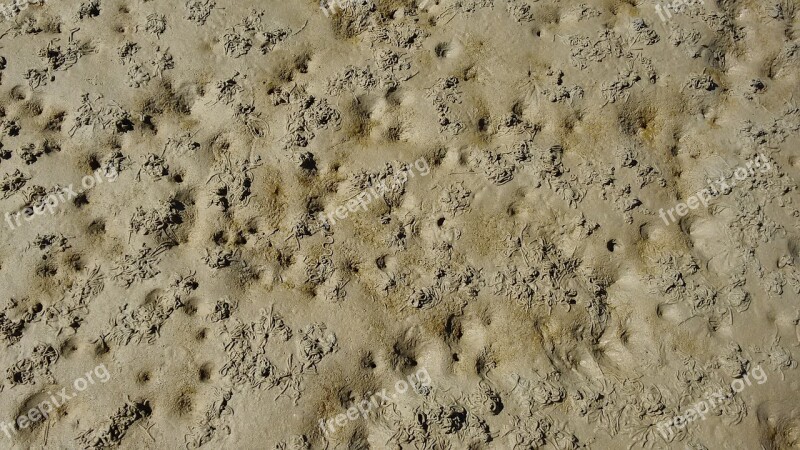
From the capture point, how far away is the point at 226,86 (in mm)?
5102

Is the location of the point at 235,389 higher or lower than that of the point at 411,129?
lower

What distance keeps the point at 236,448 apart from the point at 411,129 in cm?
290

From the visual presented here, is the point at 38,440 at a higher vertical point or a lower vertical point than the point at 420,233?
higher

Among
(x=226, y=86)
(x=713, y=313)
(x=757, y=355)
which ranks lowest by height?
(x=757, y=355)

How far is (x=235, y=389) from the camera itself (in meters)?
4.52

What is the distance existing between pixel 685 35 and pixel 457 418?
3.94m

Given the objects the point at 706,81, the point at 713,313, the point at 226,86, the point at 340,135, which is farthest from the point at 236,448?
the point at 706,81

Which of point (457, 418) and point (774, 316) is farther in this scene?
point (774, 316)

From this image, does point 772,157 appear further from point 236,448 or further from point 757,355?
point 236,448

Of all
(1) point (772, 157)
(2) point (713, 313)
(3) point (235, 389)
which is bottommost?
(2) point (713, 313)

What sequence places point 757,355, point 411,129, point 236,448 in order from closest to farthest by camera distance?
1. point 236,448
2. point 757,355
3. point 411,129

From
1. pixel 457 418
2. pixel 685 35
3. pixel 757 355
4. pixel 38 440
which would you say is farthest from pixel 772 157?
pixel 38 440

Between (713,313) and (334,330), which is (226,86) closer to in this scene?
(334,330)

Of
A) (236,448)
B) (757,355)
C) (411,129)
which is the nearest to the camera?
(236,448)
